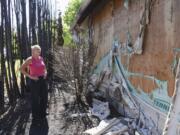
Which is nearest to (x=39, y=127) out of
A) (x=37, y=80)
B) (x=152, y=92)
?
(x=37, y=80)

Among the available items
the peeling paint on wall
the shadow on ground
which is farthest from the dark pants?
the peeling paint on wall

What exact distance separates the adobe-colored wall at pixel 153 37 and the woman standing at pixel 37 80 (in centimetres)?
182

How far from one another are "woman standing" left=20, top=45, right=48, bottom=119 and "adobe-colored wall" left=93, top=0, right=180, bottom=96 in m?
1.82

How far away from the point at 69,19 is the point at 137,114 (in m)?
27.7

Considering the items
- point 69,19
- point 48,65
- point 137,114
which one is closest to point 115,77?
point 137,114

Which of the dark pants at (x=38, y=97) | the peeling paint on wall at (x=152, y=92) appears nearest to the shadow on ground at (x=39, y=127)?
the dark pants at (x=38, y=97)

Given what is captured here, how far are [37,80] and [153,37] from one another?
2668mm

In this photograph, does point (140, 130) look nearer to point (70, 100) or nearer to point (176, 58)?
point (176, 58)

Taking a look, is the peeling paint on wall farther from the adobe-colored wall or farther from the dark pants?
the dark pants

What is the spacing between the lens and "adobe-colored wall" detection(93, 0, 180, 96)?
4770mm

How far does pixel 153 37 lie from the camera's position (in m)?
5.52

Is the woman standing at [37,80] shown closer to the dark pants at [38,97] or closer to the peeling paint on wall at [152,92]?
the dark pants at [38,97]

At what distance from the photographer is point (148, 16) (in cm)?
574

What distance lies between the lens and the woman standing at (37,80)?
6902 millimetres
